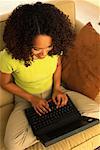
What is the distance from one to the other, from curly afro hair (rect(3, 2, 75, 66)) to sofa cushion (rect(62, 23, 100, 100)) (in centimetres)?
20

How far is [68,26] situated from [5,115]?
58 centimetres

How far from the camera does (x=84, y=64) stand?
5.02ft

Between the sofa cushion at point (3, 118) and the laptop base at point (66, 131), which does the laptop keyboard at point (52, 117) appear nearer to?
the laptop base at point (66, 131)

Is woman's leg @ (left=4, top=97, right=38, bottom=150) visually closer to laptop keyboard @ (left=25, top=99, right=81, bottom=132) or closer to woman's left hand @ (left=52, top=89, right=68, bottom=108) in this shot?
laptop keyboard @ (left=25, top=99, right=81, bottom=132)

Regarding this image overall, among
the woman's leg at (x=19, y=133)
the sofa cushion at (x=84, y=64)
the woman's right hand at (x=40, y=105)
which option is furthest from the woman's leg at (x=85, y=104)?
the woman's leg at (x=19, y=133)

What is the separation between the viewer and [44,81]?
1520 mm

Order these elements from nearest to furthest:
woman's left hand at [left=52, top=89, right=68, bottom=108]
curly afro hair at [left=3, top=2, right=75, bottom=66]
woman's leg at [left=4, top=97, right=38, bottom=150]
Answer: curly afro hair at [left=3, top=2, right=75, bottom=66] < woman's leg at [left=4, top=97, right=38, bottom=150] < woman's left hand at [left=52, top=89, right=68, bottom=108]

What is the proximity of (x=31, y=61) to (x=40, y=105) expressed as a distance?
0.70 ft

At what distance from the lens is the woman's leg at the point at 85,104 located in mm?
1453

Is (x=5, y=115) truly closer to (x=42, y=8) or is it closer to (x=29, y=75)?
(x=29, y=75)

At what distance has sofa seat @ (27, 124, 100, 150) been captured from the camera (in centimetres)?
136

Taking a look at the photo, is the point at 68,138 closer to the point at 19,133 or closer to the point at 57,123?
the point at 57,123

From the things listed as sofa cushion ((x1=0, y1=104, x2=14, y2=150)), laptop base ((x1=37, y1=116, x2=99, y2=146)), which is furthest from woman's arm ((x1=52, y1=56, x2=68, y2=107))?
sofa cushion ((x1=0, y1=104, x2=14, y2=150))

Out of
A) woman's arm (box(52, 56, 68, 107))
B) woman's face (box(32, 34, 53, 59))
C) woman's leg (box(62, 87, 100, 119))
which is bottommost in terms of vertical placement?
woman's leg (box(62, 87, 100, 119))
